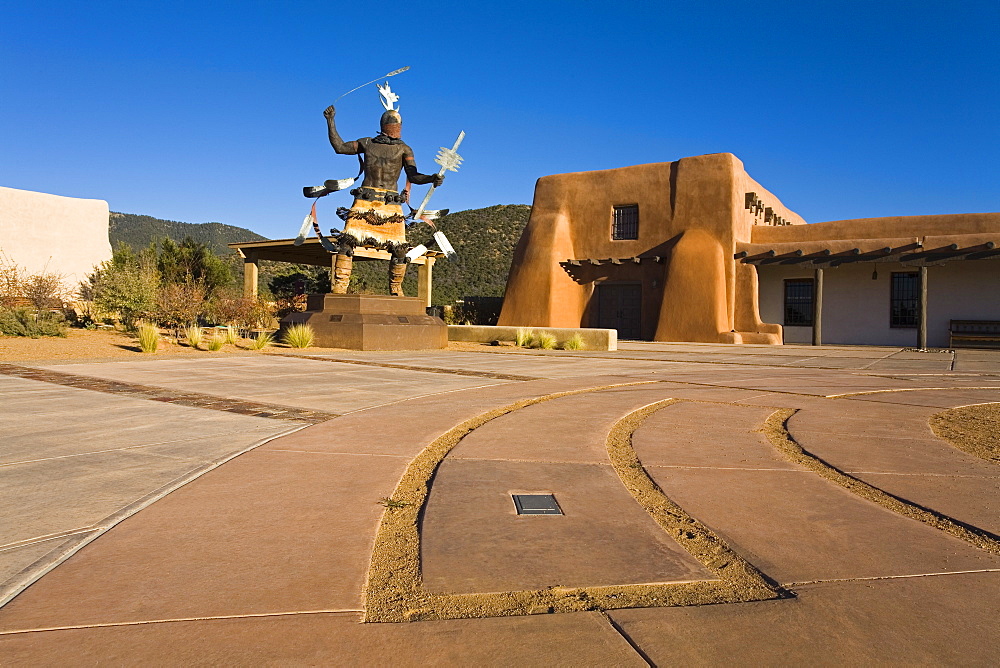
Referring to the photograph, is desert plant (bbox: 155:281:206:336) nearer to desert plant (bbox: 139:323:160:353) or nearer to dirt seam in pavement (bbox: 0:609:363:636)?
desert plant (bbox: 139:323:160:353)

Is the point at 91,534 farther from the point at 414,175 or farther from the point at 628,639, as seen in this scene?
the point at 414,175

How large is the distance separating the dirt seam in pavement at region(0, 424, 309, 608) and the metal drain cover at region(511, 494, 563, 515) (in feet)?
4.82

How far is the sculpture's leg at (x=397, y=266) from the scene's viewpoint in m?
16.4

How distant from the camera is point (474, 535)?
7.36 ft

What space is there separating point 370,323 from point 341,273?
2238 mm

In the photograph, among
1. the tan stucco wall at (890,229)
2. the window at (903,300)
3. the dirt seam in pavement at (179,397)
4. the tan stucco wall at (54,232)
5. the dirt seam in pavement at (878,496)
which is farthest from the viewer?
the tan stucco wall at (54,232)

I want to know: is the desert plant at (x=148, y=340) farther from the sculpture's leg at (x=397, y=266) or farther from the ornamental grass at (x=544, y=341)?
the ornamental grass at (x=544, y=341)

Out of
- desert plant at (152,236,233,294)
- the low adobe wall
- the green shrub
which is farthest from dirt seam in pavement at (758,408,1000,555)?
desert plant at (152,236,233,294)

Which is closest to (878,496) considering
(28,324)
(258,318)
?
(28,324)

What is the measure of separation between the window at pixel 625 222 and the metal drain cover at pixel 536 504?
22372 mm

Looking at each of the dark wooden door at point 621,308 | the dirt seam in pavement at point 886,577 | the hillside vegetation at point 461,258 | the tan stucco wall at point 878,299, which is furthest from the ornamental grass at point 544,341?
the hillside vegetation at point 461,258

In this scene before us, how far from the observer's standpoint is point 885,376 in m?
8.76

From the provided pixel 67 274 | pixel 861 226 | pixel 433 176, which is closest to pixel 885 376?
pixel 433 176

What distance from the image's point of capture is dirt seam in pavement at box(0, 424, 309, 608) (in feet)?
5.95
